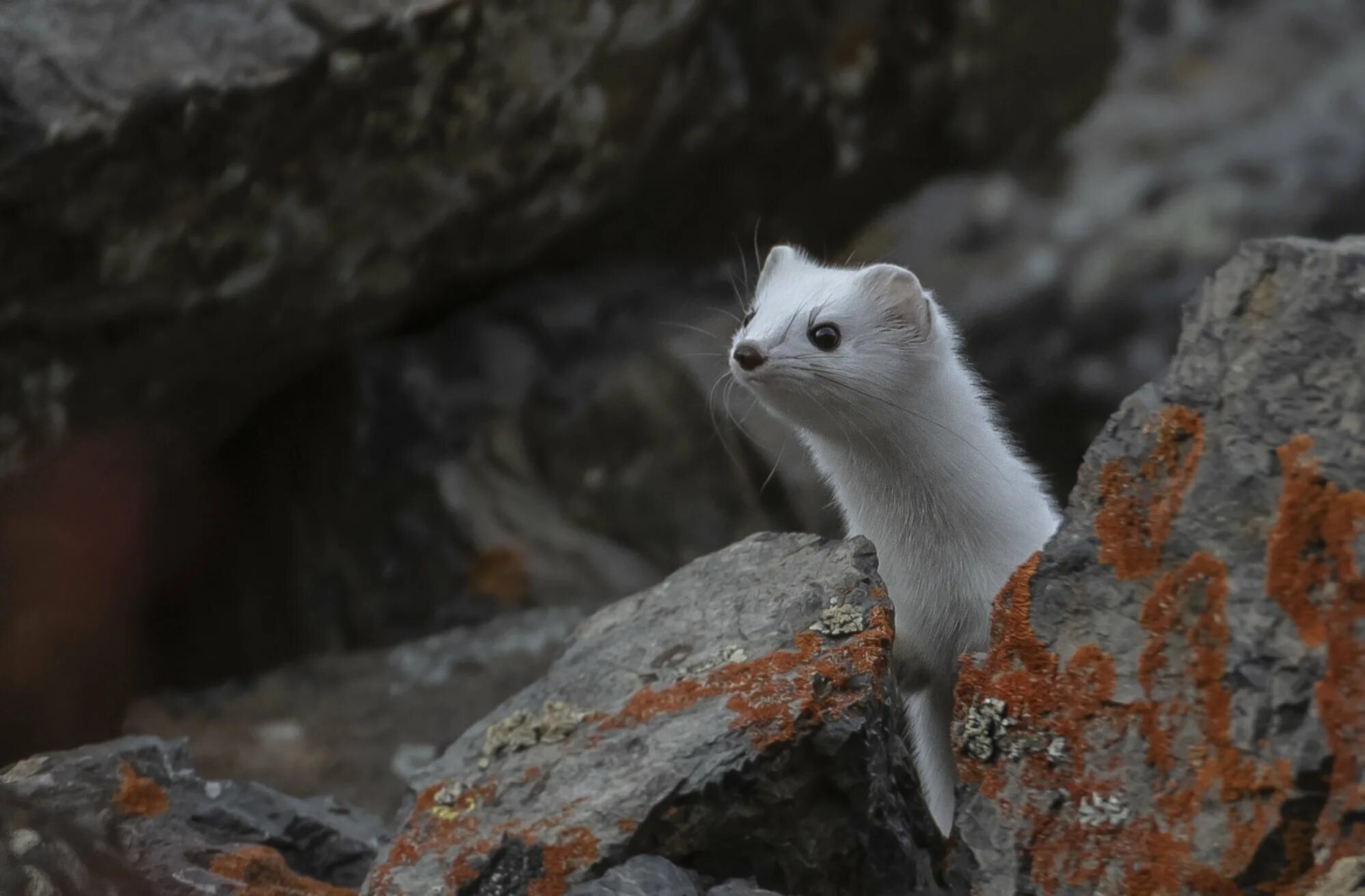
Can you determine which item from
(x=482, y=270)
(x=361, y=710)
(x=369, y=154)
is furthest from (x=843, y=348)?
(x=482, y=270)

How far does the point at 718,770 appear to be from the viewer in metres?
3.35

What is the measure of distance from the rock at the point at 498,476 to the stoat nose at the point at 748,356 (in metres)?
3.21

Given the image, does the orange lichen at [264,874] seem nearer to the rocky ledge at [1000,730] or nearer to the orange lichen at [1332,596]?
the rocky ledge at [1000,730]

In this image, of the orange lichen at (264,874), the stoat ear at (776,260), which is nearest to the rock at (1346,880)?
the orange lichen at (264,874)

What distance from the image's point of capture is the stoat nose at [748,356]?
415 cm

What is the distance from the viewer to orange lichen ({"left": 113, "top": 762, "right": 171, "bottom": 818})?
150 inches

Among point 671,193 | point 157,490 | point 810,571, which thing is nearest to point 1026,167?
point 671,193

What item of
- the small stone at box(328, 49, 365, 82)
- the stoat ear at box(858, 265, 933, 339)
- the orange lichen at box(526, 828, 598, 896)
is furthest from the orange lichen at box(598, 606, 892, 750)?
the small stone at box(328, 49, 365, 82)

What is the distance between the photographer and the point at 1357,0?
1263 centimetres

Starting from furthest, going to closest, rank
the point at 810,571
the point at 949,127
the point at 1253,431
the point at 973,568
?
the point at 949,127 → the point at 973,568 → the point at 810,571 → the point at 1253,431

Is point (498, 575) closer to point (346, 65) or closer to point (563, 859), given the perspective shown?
point (346, 65)

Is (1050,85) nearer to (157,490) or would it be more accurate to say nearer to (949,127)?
(949,127)

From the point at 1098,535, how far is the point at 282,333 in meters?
4.62

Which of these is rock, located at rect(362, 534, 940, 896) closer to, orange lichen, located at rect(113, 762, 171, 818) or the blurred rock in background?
orange lichen, located at rect(113, 762, 171, 818)
